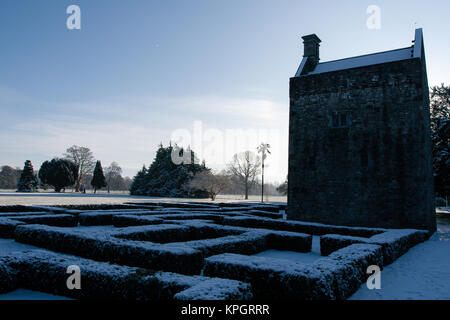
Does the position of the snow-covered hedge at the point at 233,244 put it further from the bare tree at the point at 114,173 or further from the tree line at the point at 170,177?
the bare tree at the point at 114,173

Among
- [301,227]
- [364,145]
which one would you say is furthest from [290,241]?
[364,145]

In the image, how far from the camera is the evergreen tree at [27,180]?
194 feet

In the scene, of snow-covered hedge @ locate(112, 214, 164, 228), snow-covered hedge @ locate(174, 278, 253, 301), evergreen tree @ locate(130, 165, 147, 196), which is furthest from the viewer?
evergreen tree @ locate(130, 165, 147, 196)

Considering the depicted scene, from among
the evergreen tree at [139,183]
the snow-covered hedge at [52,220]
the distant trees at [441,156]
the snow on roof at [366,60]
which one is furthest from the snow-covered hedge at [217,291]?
the evergreen tree at [139,183]

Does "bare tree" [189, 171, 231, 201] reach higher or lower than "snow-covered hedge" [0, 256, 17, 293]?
higher

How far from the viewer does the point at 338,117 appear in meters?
17.6

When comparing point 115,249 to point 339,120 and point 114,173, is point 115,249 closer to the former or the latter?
point 339,120

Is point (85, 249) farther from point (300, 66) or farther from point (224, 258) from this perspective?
point (300, 66)

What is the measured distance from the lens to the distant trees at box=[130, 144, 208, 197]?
2319 inches

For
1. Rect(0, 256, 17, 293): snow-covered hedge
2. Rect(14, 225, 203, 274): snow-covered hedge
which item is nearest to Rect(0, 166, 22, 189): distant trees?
Rect(14, 225, 203, 274): snow-covered hedge

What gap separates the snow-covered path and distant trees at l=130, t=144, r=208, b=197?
49.1 metres

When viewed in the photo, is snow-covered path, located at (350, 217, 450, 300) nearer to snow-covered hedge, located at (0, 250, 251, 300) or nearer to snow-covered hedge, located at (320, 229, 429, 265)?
snow-covered hedge, located at (320, 229, 429, 265)

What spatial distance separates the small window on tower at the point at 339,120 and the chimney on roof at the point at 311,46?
578 centimetres
